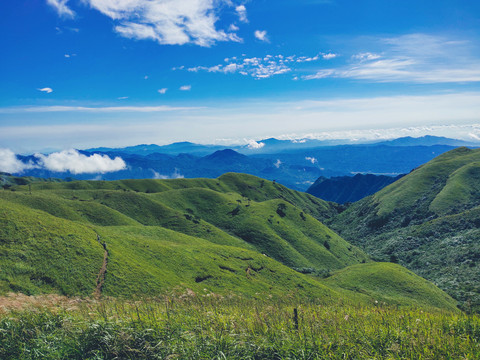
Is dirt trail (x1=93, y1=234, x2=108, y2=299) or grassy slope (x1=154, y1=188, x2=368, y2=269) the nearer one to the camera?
dirt trail (x1=93, y1=234, x2=108, y2=299)

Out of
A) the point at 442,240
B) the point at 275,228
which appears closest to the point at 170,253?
the point at 275,228

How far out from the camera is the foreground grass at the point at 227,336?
7625mm

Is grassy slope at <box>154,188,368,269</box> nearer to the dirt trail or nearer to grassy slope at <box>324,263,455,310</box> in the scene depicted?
grassy slope at <box>324,263,455,310</box>

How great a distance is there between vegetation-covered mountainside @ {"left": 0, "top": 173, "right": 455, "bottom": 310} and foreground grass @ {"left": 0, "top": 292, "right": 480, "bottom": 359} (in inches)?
1024

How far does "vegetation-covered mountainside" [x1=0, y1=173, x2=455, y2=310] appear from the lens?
3459 centimetres

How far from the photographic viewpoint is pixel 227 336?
8.24 meters

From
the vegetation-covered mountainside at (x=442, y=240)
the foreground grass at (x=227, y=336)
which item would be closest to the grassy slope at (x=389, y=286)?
the vegetation-covered mountainside at (x=442, y=240)

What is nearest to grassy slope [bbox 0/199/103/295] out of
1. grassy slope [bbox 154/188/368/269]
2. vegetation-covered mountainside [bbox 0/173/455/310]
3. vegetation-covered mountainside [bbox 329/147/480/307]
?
vegetation-covered mountainside [bbox 0/173/455/310]

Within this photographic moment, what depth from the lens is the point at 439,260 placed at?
4847 inches

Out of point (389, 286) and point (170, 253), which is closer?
point (170, 253)

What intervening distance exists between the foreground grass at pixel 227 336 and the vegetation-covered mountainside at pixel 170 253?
85.4 ft

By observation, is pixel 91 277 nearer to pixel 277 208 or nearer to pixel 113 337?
pixel 113 337

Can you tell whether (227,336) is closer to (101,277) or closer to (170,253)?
(101,277)

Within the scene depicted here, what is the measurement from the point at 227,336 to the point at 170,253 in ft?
165
